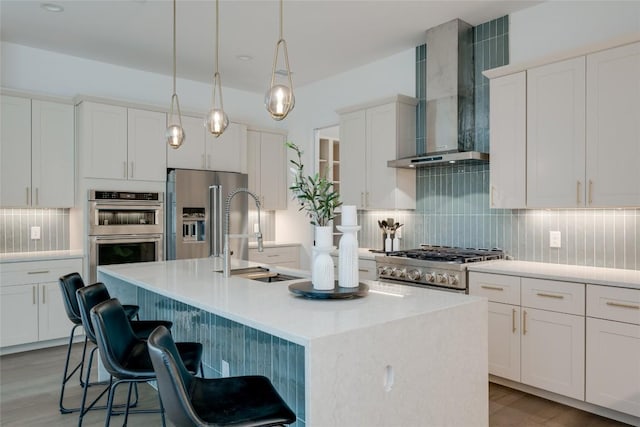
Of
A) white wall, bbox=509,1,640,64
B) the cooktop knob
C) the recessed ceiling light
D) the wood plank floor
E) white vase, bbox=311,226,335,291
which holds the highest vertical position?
the recessed ceiling light

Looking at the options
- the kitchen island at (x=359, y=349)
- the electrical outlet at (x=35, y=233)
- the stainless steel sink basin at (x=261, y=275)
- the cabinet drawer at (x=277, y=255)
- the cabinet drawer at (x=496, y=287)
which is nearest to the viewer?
the kitchen island at (x=359, y=349)

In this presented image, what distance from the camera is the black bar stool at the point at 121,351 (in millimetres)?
2016

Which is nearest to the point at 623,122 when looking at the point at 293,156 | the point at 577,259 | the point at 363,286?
the point at 577,259

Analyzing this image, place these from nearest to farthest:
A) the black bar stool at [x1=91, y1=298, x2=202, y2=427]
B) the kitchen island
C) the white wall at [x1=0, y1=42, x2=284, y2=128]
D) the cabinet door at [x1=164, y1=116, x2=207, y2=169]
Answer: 1. the kitchen island
2. the black bar stool at [x1=91, y1=298, x2=202, y2=427]
3. the white wall at [x1=0, y1=42, x2=284, y2=128]
4. the cabinet door at [x1=164, y1=116, x2=207, y2=169]

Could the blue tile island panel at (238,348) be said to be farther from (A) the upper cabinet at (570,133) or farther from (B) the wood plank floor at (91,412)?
(A) the upper cabinet at (570,133)

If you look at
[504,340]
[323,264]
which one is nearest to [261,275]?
[323,264]

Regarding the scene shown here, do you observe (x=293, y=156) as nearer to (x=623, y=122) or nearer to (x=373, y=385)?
(x=623, y=122)

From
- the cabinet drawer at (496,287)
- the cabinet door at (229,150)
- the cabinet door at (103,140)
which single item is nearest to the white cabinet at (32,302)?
the cabinet door at (103,140)

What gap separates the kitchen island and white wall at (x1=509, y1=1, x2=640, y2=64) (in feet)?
8.12

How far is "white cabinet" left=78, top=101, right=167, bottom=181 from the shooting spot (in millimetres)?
4516

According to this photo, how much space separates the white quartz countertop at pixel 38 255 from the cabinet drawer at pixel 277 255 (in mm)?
1942

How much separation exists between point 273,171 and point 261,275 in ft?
10.7

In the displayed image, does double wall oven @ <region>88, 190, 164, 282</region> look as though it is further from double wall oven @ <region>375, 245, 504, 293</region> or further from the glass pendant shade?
double wall oven @ <region>375, 245, 504, 293</region>

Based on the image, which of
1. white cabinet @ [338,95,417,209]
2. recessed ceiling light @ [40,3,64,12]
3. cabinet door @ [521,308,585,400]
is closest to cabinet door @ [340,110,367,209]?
white cabinet @ [338,95,417,209]
